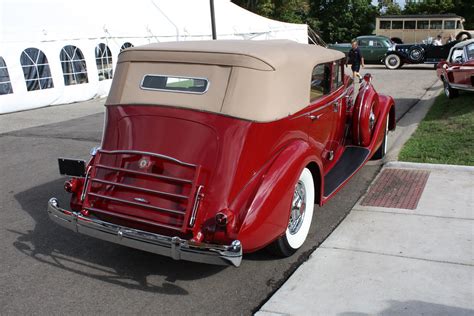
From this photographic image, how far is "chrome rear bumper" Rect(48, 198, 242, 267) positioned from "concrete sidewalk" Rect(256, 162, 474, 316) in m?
0.51

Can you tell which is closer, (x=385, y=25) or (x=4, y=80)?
(x=4, y=80)

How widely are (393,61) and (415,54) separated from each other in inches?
45.3

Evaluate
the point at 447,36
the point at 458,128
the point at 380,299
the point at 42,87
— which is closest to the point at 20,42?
the point at 42,87

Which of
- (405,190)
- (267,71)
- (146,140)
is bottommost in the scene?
(405,190)

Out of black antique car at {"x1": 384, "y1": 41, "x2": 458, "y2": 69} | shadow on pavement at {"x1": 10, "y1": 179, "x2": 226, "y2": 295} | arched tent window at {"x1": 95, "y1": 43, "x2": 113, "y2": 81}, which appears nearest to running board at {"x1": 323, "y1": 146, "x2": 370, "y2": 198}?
shadow on pavement at {"x1": 10, "y1": 179, "x2": 226, "y2": 295}

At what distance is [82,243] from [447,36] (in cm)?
3025

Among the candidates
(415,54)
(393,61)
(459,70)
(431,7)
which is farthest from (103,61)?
(431,7)

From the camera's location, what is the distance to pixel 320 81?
5.00 meters

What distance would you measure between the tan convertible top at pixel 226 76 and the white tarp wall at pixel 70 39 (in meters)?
10.0

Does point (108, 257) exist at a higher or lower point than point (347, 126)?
lower

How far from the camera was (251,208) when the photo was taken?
352cm

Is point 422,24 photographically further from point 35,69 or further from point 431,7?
point 35,69

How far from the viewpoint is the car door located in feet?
15.5

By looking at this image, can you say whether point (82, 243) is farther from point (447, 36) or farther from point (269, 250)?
point (447, 36)
